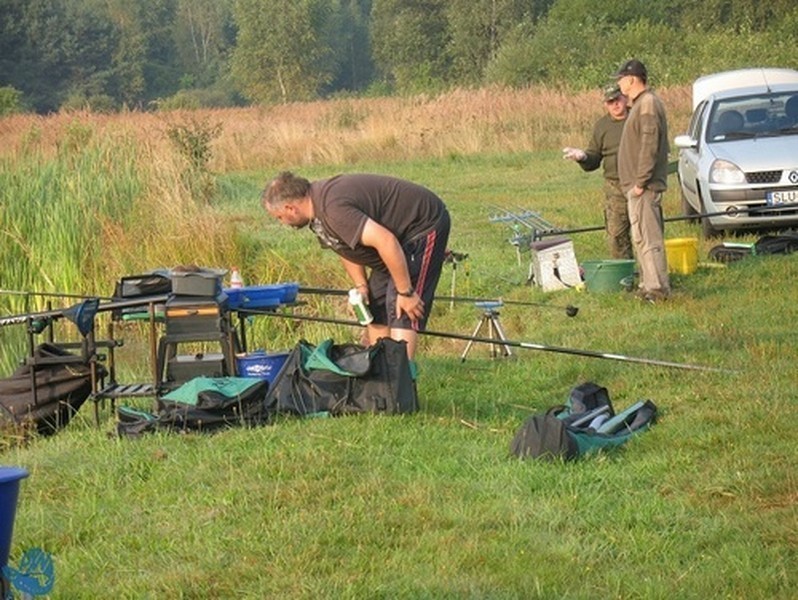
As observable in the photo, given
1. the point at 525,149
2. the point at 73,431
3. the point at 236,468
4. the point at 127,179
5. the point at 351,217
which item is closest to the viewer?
the point at 236,468

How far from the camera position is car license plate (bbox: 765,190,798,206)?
49.5 ft

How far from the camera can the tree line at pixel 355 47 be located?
1657 inches

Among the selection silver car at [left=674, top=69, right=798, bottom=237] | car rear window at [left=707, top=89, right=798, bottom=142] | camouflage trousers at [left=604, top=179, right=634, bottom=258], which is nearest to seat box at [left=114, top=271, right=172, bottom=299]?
camouflage trousers at [left=604, top=179, right=634, bottom=258]

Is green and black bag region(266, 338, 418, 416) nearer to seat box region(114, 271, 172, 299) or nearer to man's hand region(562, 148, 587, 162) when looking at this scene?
seat box region(114, 271, 172, 299)

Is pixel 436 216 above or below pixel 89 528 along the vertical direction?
above

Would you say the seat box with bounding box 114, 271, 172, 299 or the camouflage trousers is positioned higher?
the seat box with bounding box 114, 271, 172, 299

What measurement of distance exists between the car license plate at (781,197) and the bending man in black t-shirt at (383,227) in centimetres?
723

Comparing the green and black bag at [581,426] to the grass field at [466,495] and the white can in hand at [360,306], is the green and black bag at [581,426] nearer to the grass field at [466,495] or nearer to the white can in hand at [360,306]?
the grass field at [466,495]

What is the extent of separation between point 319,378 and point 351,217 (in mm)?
884

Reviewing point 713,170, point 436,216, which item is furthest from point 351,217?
point 713,170

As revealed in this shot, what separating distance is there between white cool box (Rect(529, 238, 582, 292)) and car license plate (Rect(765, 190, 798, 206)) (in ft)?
9.51

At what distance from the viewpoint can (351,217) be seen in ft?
26.8

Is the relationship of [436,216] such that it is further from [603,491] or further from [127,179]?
[127,179]

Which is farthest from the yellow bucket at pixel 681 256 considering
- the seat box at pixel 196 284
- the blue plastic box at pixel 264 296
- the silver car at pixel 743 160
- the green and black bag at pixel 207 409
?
the green and black bag at pixel 207 409
